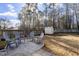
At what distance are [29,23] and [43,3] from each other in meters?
0.21

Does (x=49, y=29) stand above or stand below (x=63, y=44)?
above

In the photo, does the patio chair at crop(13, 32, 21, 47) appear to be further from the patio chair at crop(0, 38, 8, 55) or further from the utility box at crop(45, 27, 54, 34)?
the utility box at crop(45, 27, 54, 34)

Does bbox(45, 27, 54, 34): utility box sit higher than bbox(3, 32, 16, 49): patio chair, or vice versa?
bbox(45, 27, 54, 34): utility box

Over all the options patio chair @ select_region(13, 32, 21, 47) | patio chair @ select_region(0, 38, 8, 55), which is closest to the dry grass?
patio chair @ select_region(13, 32, 21, 47)

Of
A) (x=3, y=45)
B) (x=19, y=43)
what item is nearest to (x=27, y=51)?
(x=19, y=43)

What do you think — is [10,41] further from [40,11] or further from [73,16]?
→ [73,16]

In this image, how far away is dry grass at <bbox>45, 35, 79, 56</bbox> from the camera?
1301 millimetres

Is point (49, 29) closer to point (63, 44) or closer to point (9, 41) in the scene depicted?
point (63, 44)

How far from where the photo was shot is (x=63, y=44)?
131 centimetres

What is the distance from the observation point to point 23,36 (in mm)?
1326

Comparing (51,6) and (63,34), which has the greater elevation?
(51,6)

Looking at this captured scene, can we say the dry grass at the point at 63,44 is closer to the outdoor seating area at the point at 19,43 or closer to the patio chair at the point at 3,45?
the outdoor seating area at the point at 19,43

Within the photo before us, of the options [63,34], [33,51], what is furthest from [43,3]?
[33,51]

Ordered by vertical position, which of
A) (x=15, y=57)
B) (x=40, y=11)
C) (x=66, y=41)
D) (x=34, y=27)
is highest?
(x=40, y=11)
